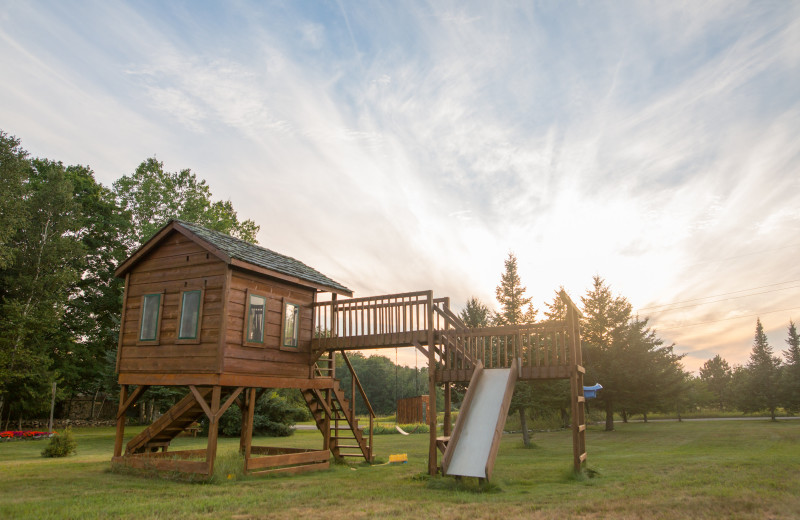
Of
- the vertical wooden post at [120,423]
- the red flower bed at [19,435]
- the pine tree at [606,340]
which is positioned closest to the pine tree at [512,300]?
the pine tree at [606,340]

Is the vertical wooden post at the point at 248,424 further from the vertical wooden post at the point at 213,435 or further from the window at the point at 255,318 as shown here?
the window at the point at 255,318

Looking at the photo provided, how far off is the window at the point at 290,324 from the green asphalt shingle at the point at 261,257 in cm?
100

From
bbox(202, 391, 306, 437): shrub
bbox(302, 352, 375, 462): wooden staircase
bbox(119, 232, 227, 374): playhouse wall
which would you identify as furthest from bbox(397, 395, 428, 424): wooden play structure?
bbox(119, 232, 227, 374): playhouse wall

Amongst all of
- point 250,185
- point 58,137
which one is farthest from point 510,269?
point 58,137

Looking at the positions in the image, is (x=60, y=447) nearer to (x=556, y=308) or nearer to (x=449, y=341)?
(x=449, y=341)

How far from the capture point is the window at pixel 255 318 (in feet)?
49.9

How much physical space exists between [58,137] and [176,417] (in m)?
10.1

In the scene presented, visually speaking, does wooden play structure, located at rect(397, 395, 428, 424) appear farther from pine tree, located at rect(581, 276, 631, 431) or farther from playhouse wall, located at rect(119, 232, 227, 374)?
playhouse wall, located at rect(119, 232, 227, 374)

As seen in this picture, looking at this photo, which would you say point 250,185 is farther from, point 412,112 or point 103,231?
point 103,231

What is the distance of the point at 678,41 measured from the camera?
49.3 feet

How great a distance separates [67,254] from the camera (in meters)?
33.9

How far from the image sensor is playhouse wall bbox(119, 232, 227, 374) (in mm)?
14695

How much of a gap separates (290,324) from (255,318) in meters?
1.56

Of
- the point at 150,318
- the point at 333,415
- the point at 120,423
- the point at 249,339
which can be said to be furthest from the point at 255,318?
the point at 120,423
